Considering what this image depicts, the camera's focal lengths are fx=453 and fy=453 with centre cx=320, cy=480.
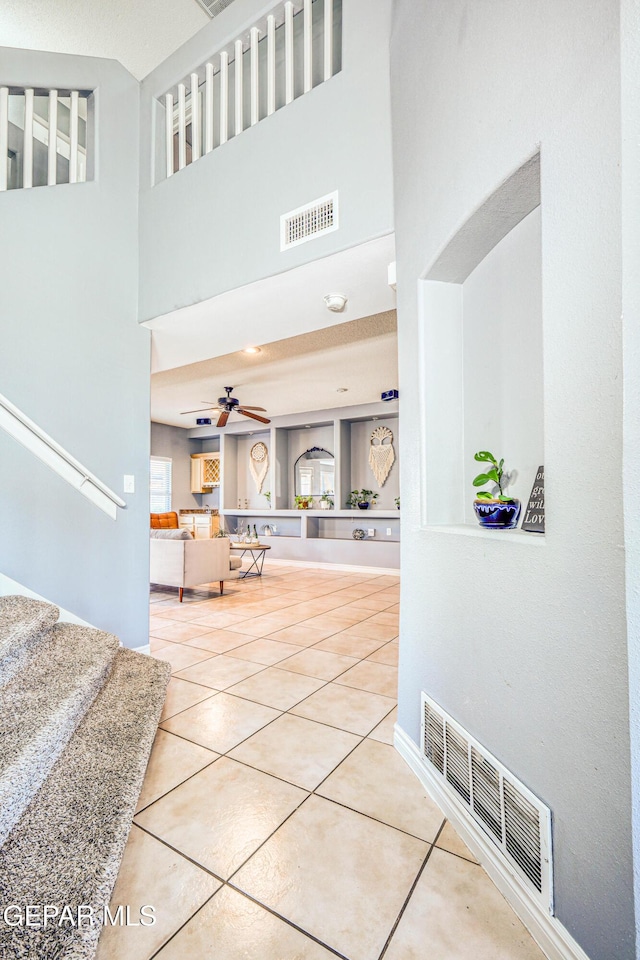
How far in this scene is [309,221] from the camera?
2.57m

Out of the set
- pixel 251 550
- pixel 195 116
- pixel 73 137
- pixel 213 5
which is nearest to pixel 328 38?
pixel 195 116

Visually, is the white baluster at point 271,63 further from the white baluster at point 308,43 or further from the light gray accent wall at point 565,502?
the light gray accent wall at point 565,502

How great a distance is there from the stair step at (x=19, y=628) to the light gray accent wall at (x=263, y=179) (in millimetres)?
2076

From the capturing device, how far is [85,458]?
120 inches

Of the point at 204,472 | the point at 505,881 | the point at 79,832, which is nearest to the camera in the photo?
the point at 505,881

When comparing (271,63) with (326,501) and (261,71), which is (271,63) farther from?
(326,501)

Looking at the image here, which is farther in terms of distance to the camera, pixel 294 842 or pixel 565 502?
pixel 294 842

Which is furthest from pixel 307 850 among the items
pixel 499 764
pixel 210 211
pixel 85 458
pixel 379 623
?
pixel 210 211

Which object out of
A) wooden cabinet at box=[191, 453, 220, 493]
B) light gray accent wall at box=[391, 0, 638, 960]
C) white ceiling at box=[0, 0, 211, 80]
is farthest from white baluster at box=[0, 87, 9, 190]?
wooden cabinet at box=[191, 453, 220, 493]

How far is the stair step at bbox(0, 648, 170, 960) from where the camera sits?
1.08m

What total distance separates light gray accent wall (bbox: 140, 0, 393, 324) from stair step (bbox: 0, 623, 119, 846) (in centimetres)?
224

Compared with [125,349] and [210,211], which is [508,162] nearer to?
[210,211]

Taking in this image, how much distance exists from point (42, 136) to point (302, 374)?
342 centimetres

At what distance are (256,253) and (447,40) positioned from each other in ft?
4.63
